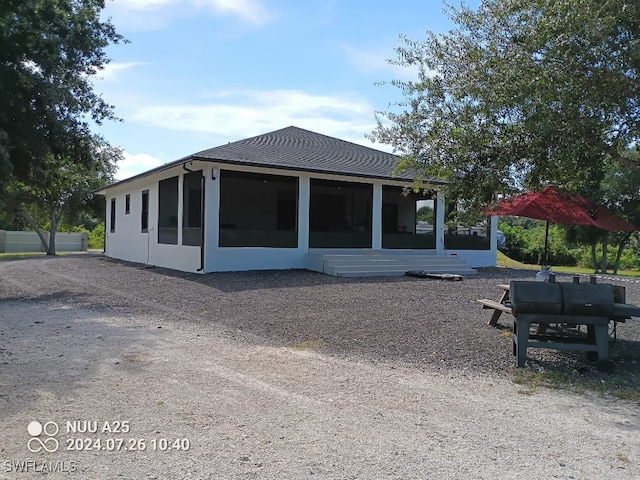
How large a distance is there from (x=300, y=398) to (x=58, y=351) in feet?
11.3

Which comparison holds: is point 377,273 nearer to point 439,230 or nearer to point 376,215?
point 376,215

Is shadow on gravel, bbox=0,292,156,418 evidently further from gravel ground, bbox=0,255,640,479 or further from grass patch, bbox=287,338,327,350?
grass patch, bbox=287,338,327,350

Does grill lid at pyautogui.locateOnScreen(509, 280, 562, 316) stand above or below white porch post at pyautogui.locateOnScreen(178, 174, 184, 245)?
below

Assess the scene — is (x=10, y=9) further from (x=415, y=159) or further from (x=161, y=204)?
(x=161, y=204)

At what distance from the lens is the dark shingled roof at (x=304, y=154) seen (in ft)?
54.0

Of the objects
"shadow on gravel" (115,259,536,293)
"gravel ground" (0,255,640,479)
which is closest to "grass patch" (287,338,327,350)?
"gravel ground" (0,255,640,479)

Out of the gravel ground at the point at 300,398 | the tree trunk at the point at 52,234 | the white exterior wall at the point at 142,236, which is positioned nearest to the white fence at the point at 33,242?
the tree trunk at the point at 52,234

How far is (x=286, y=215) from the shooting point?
21.9 meters

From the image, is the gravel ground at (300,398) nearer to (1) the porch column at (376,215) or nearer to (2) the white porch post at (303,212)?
(2) the white porch post at (303,212)

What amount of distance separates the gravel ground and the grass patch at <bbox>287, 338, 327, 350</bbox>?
27mm

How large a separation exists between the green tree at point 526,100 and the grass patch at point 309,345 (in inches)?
114

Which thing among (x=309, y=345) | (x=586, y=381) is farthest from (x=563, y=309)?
(x=309, y=345)

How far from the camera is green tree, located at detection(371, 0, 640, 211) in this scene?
239 inches

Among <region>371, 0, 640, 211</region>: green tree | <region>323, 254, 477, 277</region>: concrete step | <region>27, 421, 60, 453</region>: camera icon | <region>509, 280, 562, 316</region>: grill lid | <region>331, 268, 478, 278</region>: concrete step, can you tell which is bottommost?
<region>27, 421, 60, 453</region>: camera icon
